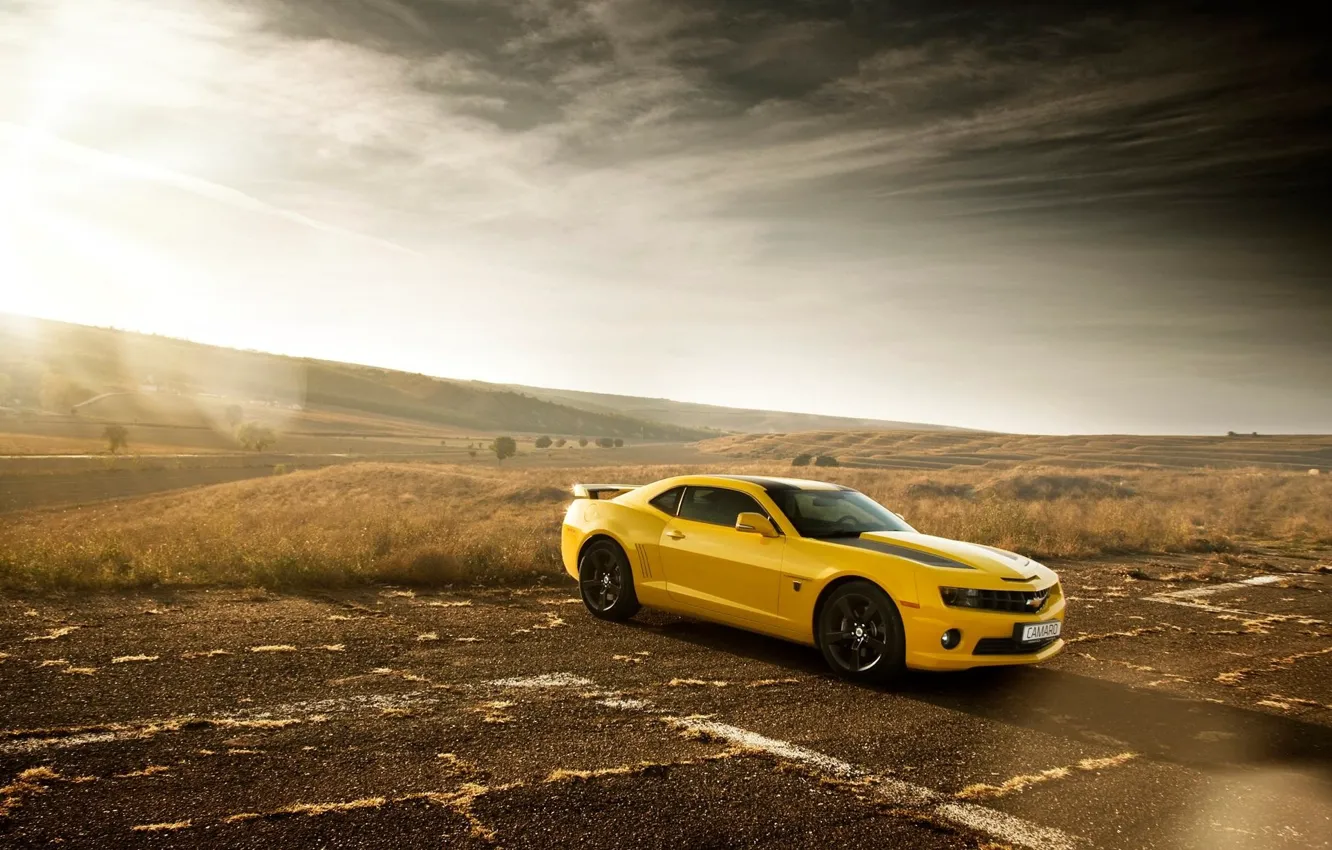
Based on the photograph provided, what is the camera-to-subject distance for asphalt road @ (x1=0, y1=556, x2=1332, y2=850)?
360 centimetres

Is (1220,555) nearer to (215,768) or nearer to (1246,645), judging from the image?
(1246,645)

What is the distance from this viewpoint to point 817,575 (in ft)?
21.0

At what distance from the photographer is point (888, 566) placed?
6117mm

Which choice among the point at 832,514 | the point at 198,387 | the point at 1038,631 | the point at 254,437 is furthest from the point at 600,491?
the point at 198,387

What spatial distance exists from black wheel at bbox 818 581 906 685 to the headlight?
0.37m

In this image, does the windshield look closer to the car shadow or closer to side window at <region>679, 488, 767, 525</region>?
side window at <region>679, 488, 767, 525</region>

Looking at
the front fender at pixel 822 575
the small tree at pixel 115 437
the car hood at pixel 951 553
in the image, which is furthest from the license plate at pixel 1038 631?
the small tree at pixel 115 437

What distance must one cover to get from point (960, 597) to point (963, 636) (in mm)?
273

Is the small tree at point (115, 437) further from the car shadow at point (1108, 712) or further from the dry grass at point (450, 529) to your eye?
the car shadow at point (1108, 712)

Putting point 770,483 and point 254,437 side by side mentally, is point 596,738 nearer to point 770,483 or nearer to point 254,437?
point 770,483

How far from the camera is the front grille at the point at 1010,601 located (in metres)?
5.99

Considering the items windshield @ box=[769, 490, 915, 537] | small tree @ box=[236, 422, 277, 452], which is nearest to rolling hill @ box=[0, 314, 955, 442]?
small tree @ box=[236, 422, 277, 452]

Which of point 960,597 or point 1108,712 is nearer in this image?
point 1108,712

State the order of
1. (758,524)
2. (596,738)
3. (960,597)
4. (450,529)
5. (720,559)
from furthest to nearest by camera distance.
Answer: (450,529) < (720,559) < (758,524) < (960,597) < (596,738)
